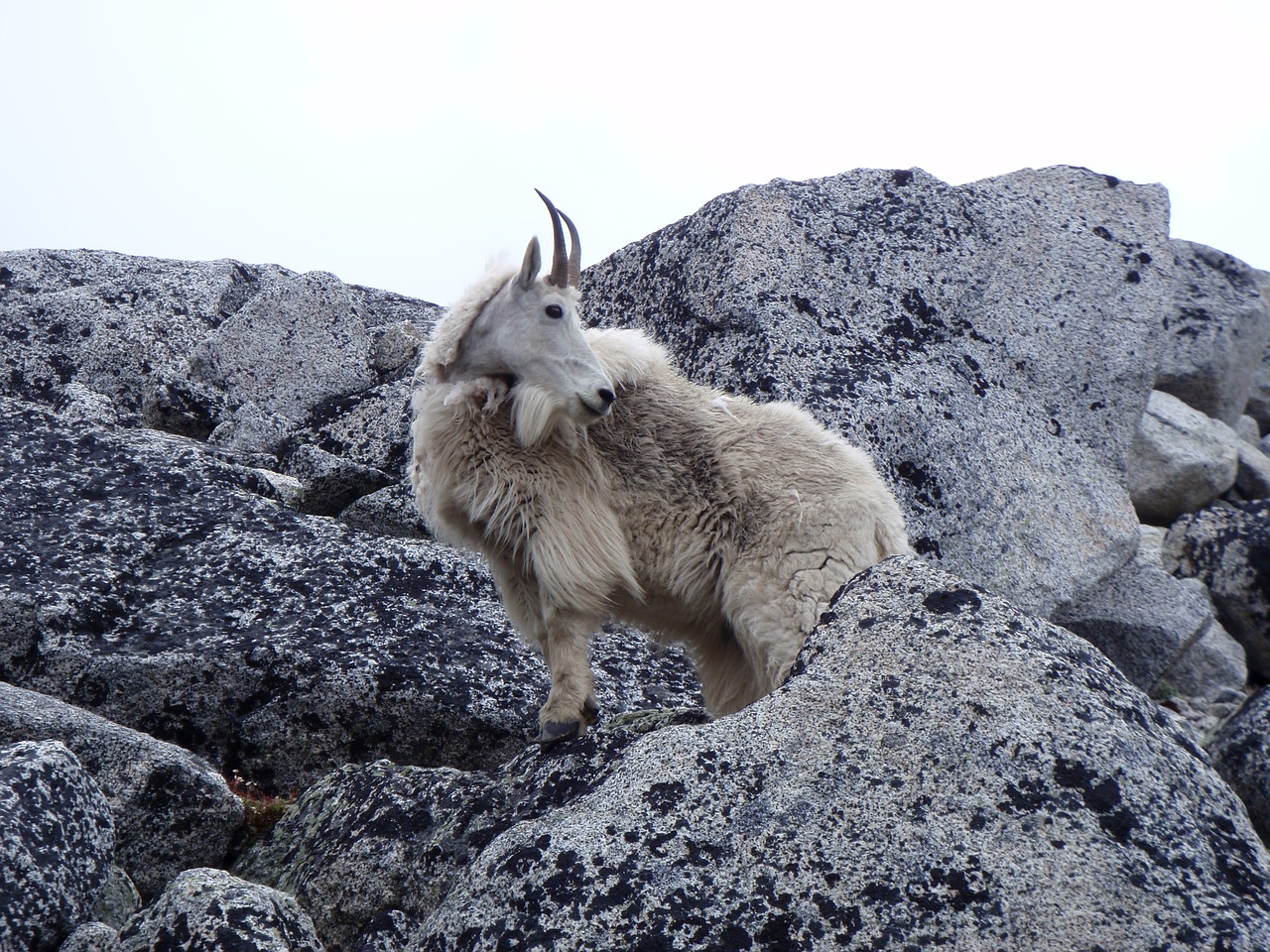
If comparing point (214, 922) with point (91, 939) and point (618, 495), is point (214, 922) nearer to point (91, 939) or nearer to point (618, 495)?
point (91, 939)

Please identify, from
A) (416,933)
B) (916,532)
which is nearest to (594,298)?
(916,532)

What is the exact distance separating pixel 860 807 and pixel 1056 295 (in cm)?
647

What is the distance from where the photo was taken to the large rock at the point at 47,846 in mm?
4449

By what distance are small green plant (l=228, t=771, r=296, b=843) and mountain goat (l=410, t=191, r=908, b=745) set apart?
1.80 metres

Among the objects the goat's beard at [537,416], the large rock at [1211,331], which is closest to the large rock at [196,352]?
the goat's beard at [537,416]

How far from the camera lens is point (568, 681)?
19.3 ft

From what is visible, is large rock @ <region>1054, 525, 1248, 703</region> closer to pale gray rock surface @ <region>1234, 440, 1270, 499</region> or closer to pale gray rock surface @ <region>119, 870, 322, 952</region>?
pale gray rock surface @ <region>1234, 440, 1270, 499</region>

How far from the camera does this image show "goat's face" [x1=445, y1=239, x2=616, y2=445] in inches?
244

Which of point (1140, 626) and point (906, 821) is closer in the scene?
point (906, 821)

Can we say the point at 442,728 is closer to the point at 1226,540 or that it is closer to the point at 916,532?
the point at 916,532

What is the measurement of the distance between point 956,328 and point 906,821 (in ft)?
18.8

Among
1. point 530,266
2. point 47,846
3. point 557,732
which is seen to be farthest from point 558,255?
point 47,846

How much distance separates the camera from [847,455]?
6336mm

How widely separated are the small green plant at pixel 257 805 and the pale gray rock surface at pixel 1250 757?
4974 mm
